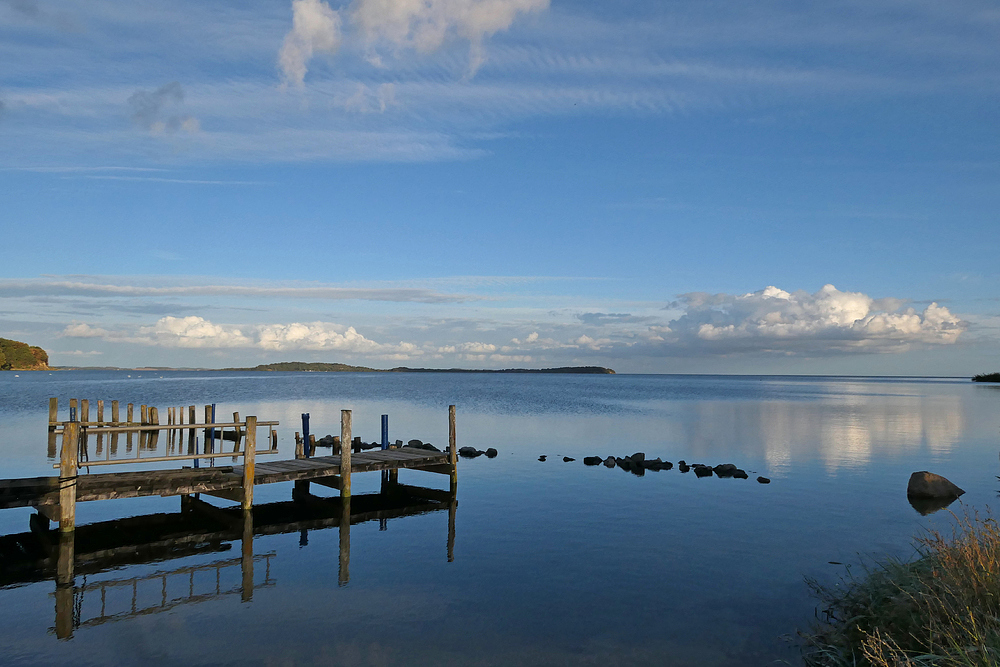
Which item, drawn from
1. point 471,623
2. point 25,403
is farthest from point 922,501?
point 25,403

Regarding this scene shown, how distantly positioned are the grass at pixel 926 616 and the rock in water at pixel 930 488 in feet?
52.0

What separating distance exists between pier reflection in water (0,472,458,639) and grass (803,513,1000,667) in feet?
33.3

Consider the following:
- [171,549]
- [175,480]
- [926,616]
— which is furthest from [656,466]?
[926,616]

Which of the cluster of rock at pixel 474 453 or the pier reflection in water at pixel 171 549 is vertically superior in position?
the pier reflection in water at pixel 171 549

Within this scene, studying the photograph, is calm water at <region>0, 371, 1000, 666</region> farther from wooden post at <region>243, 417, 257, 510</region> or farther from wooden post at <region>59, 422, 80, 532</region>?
wooden post at <region>59, 422, 80, 532</region>

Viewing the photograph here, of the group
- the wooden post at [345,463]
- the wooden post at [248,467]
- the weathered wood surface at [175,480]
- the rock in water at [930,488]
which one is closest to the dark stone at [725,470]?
the rock in water at [930,488]

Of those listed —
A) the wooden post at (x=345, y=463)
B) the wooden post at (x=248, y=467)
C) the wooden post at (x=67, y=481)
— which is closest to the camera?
the wooden post at (x=67, y=481)

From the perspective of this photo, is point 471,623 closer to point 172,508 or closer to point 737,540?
point 737,540

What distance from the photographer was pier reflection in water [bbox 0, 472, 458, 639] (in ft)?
47.6

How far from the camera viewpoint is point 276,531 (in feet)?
68.4

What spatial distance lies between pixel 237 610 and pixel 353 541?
601 cm

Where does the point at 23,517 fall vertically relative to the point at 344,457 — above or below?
below

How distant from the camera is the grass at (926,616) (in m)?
8.53

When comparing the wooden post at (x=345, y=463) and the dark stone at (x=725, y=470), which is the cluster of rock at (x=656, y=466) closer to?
the dark stone at (x=725, y=470)
